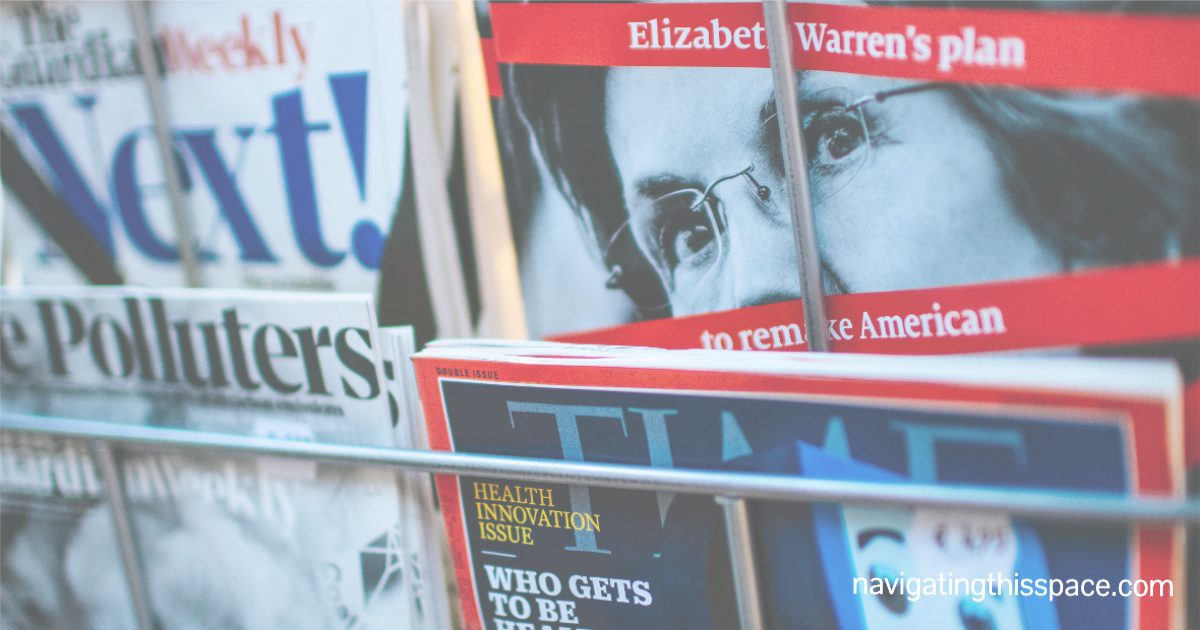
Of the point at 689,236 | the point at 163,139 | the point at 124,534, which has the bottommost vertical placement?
the point at 124,534

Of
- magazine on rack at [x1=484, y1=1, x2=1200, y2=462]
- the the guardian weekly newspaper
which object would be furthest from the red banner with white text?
the the guardian weekly newspaper

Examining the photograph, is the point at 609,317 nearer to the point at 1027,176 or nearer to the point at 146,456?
the point at 1027,176

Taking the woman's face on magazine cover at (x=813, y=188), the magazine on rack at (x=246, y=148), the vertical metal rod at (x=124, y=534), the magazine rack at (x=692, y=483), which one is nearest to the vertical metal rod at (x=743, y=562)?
the magazine rack at (x=692, y=483)

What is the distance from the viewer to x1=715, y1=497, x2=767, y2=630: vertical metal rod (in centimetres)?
40

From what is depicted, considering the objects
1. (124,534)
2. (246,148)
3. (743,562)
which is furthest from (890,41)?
(124,534)

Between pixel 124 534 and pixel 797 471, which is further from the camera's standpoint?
pixel 124 534

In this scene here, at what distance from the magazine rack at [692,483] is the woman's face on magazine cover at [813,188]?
0.35 ft

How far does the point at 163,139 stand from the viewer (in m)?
0.59

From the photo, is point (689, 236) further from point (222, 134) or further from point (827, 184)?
point (222, 134)

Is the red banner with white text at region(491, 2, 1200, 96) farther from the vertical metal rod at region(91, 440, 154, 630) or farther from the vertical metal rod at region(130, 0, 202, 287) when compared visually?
the vertical metal rod at region(91, 440, 154, 630)

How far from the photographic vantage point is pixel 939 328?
422mm

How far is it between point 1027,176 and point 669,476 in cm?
20

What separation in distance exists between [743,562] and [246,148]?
39cm

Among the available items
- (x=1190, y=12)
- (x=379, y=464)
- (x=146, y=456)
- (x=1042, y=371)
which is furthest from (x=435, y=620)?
(x=1190, y=12)
